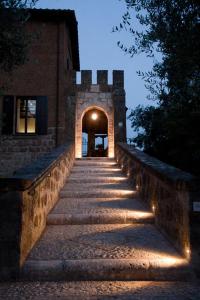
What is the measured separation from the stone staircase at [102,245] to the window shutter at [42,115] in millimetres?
6121

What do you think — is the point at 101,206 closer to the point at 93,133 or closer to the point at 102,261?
the point at 102,261

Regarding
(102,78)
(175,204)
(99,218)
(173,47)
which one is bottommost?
(99,218)

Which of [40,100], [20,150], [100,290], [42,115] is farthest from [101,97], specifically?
[100,290]

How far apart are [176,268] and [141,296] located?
62cm

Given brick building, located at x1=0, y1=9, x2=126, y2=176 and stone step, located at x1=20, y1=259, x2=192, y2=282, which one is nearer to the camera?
stone step, located at x1=20, y1=259, x2=192, y2=282

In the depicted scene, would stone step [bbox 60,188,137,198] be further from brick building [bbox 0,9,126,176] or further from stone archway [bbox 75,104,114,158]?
stone archway [bbox 75,104,114,158]

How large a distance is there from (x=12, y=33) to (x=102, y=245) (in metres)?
4.00

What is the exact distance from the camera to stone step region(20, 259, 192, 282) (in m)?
2.87

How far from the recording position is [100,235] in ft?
12.7

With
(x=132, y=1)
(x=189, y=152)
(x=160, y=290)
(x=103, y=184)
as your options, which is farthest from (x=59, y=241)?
(x=189, y=152)

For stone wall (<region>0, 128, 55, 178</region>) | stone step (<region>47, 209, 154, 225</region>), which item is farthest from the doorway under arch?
stone step (<region>47, 209, 154, 225</region>)

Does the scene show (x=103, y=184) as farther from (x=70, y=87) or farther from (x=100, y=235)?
(x=70, y=87)

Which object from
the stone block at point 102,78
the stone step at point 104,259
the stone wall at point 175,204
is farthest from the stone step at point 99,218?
the stone block at point 102,78

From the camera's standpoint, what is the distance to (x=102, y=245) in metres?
3.51
